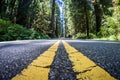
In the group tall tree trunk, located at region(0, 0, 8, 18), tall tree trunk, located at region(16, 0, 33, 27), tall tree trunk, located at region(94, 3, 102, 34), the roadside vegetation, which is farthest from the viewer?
tall tree trunk, located at region(94, 3, 102, 34)

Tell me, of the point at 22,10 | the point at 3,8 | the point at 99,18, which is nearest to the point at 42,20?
the point at 22,10

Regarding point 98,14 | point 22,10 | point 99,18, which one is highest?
point 22,10

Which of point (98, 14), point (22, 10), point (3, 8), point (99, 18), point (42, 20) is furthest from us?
point (42, 20)

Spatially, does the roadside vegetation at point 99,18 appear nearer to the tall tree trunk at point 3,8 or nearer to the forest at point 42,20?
the forest at point 42,20

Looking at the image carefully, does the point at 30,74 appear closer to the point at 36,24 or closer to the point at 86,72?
the point at 86,72

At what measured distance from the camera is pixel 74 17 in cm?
3644

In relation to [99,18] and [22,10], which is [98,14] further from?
[22,10]

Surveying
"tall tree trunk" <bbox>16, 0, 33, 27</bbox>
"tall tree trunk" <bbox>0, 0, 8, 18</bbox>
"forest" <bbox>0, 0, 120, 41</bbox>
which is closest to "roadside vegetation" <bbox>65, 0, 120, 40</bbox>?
"forest" <bbox>0, 0, 120, 41</bbox>

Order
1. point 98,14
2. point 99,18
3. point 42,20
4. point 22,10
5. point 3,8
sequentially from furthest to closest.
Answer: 1. point 42,20
2. point 99,18
3. point 98,14
4. point 22,10
5. point 3,8

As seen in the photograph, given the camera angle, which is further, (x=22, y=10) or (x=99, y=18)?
(x=99, y=18)

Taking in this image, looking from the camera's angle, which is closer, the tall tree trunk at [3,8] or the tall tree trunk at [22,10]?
the tall tree trunk at [3,8]

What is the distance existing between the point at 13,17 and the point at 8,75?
2276cm

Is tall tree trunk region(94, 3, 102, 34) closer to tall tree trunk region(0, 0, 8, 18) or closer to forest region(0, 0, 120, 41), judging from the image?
forest region(0, 0, 120, 41)

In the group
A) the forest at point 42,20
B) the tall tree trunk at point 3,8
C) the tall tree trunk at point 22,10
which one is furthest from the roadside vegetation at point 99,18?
the tall tree trunk at point 3,8
